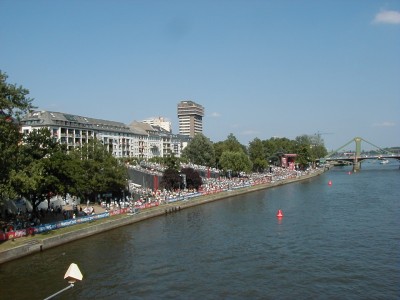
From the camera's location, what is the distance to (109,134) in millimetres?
128750

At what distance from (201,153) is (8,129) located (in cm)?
9811

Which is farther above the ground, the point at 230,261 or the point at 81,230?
the point at 81,230

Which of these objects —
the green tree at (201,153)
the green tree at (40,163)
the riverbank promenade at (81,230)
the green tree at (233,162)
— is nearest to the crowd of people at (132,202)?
the riverbank promenade at (81,230)

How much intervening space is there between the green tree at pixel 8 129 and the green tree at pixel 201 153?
95.3 meters

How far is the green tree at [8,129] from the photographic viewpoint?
1495 inches

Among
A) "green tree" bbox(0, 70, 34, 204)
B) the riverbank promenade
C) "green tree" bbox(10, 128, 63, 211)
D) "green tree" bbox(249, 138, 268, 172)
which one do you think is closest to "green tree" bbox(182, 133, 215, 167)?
"green tree" bbox(249, 138, 268, 172)

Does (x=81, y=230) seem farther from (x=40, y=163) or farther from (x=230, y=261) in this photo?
(x=230, y=261)

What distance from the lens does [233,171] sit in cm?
12088

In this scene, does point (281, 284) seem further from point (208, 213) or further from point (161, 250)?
point (208, 213)

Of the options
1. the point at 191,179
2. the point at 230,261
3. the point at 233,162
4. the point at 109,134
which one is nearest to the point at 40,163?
the point at 230,261

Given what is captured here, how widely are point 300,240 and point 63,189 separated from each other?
26320mm

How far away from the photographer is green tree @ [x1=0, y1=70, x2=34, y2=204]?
37975 mm

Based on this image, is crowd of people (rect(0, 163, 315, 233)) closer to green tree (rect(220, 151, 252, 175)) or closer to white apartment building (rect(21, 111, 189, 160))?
green tree (rect(220, 151, 252, 175))

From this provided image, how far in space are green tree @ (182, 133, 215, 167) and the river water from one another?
7859 centimetres
